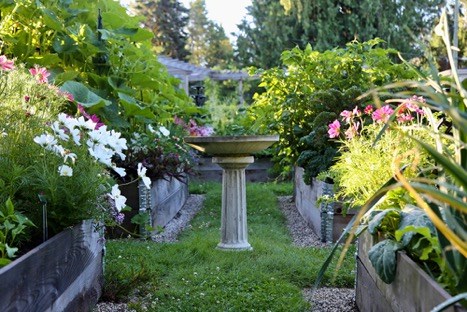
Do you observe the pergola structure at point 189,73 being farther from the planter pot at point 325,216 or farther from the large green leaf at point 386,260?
the large green leaf at point 386,260

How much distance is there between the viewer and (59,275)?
2.29 meters

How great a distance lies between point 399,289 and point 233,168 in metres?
2.45

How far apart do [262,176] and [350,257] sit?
242 inches

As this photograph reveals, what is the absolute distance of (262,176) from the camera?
10.2 m

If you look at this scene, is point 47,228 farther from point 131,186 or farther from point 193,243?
point 131,186

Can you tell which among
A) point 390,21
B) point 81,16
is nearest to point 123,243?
point 81,16

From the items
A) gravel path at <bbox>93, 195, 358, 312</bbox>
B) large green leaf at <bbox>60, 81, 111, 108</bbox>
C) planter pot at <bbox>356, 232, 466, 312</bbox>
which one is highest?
large green leaf at <bbox>60, 81, 111, 108</bbox>

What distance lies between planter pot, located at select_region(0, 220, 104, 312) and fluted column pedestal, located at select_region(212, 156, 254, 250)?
4.60ft

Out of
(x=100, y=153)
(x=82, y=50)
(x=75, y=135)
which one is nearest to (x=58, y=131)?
(x=75, y=135)

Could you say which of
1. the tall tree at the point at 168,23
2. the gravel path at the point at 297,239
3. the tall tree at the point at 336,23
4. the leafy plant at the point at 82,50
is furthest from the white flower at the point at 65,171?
the tall tree at the point at 168,23

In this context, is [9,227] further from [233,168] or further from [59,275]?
[233,168]

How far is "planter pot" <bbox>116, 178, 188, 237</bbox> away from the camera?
197 inches

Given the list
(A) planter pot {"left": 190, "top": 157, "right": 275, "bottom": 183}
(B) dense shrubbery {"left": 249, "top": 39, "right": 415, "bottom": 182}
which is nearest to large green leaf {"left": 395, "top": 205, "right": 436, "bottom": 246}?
(B) dense shrubbery {"left": 249, "top": 39, "right": 415, "bottom": 182}

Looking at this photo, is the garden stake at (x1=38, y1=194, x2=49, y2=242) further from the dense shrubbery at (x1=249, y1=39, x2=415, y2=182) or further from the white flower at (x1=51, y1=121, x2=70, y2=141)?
the dense shrubbery at (x1=249, y1=39, x2=415, y2=182)
